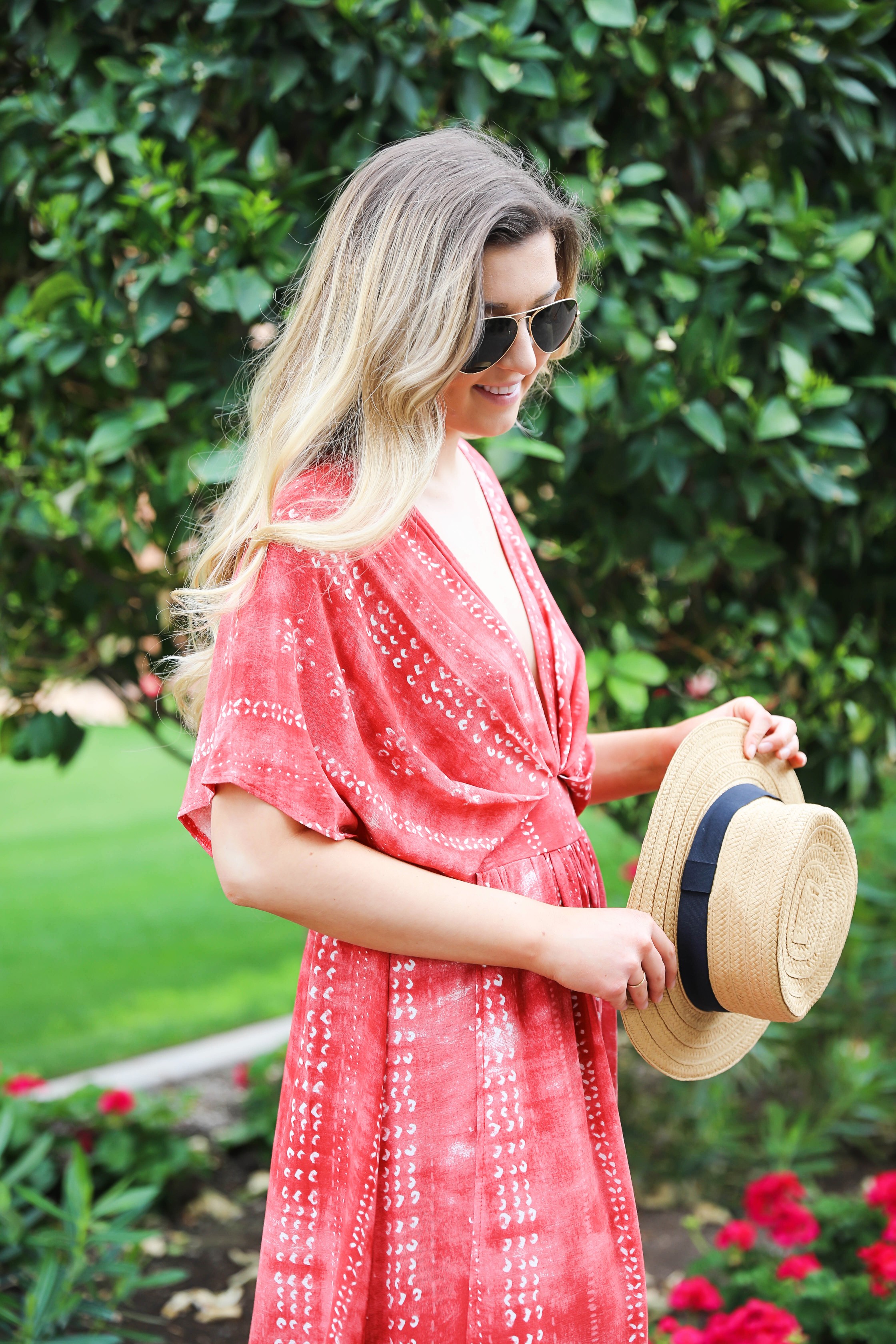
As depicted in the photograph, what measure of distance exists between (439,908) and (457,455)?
2.12 ft

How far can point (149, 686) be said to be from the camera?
2842 mm

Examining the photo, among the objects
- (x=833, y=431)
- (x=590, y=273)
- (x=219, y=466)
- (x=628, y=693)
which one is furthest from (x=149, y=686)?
(x=833, y=431)

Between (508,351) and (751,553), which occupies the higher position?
(508,351)

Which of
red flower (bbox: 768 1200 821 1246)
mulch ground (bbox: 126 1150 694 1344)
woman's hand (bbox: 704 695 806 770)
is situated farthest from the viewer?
mulch ground (bbox: 126 1150 694 1344)

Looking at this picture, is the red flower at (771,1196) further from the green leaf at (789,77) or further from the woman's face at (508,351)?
the green leaf at (789,77)

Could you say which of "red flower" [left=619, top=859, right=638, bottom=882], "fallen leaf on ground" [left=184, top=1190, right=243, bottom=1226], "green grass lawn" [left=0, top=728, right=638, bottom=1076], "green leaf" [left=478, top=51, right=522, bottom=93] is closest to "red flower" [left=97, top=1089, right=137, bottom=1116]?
"fallen leaf on ground" [left=184, top=1190, right=243, bottom=1226]

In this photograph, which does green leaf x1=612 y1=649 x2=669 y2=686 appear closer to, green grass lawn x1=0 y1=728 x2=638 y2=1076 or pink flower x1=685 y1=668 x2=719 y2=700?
pink flower x1=685 y1=668 x2=719 y2=700

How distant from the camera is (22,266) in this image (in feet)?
8.40

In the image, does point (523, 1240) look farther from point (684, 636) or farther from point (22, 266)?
point (22, 266)

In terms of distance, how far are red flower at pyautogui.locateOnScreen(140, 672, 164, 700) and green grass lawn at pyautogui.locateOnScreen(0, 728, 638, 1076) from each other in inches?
24.2

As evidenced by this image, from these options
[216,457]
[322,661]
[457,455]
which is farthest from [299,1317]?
[216,457]

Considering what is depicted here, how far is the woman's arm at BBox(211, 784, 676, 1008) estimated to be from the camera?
1.21 m

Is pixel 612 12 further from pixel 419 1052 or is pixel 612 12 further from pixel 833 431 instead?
pixel 419 1052

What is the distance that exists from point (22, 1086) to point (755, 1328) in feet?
6.94
